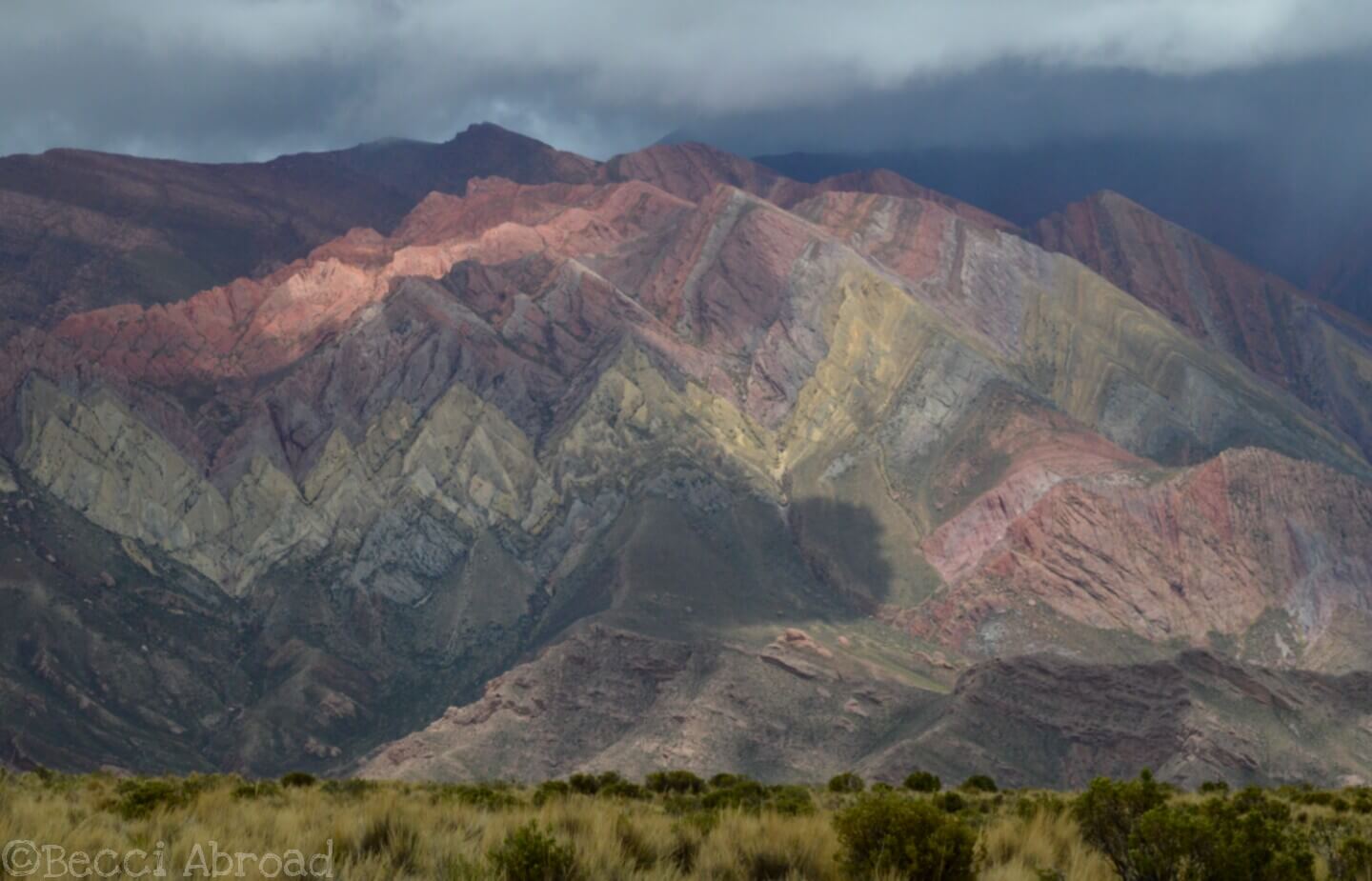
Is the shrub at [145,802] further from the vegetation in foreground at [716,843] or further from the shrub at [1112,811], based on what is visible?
the shrub at [1112,811]

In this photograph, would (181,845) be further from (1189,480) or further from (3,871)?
(1189,480)

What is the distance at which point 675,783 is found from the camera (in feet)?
117

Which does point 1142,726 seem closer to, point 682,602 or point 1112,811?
point 682,602

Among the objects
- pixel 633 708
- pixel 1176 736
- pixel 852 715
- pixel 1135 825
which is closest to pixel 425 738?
pixel 633 708

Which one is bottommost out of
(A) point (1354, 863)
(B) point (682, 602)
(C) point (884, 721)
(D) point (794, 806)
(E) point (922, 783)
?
(C) point (884, 721)

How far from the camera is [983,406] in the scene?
195625 millimetres

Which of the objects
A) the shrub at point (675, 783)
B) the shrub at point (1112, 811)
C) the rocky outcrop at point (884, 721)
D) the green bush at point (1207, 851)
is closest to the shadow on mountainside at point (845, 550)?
the rocky outcrop at point (884, 721)

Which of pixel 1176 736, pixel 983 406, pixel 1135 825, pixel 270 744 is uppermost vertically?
pixel 983 406

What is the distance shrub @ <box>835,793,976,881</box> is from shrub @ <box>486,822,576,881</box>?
100 inches

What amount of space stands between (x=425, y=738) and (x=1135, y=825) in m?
122

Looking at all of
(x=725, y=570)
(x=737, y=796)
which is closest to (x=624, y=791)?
(x=737, y=796)

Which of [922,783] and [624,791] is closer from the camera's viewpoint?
[624,791]

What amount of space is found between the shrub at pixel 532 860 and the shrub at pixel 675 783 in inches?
953

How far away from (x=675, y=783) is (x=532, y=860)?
86.1ft
